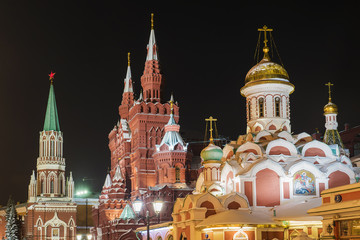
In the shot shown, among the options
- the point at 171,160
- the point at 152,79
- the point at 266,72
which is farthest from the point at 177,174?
the point at 266,72

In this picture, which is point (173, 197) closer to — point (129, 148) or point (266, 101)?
point (129, 148)

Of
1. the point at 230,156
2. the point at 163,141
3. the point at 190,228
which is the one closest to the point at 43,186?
the point at 163,141

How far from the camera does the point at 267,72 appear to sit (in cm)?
2922

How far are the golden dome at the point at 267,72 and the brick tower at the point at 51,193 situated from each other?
34.8 m

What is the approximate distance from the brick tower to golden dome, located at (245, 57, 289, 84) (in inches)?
1370

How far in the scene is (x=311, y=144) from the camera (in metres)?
27.1

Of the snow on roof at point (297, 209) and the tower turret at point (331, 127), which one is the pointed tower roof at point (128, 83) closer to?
the tower turret at point (331, 127)

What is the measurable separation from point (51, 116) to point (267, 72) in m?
37.8

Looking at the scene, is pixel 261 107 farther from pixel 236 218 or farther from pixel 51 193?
pixel 51 193

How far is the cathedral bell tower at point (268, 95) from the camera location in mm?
29156

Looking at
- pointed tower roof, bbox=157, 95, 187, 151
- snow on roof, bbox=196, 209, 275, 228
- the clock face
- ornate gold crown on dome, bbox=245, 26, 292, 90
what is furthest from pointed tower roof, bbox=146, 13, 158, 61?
the clock face

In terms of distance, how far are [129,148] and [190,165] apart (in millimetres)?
8539

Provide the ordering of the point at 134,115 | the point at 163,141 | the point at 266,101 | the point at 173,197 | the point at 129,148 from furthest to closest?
the point at 129,148, the point at 134,115, the point at 163,141, the point at 173,197, the point at 266,101

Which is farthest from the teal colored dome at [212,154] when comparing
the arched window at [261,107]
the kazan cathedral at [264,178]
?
the arched window at [261,107]
